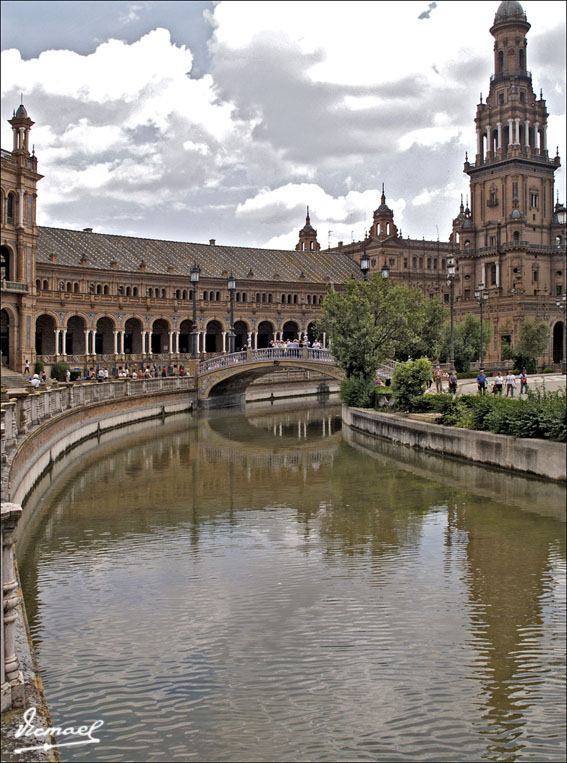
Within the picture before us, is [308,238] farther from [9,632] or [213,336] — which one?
[9,632]

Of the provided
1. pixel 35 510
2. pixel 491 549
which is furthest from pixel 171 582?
pixel 35 510

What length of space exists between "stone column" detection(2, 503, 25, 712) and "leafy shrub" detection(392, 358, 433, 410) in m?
24.7

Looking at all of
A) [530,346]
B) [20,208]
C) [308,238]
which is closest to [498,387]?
[20,208]

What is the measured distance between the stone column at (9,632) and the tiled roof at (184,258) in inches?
2462

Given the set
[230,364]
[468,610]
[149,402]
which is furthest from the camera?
[230,364]

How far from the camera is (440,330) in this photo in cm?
5481

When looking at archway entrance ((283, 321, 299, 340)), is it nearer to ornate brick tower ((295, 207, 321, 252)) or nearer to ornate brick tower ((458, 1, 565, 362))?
ornate brick tower ((458, 1, 565, 362))

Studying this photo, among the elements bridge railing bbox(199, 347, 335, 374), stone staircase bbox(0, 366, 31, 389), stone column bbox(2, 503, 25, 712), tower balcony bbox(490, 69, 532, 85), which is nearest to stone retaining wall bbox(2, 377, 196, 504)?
bridge railing bbox(199, 347, 335, 374)

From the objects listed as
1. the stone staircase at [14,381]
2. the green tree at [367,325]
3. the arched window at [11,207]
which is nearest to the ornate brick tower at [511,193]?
the green tree at [367,325]

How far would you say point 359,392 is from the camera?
38.2m

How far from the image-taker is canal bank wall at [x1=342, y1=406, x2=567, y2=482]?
64.5 feet

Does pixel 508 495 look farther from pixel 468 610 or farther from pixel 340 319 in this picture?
pixel 340 319

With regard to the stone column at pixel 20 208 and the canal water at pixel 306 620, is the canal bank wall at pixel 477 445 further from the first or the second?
the stone column at pixel 20 208

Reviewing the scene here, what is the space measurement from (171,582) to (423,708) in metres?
5.78
